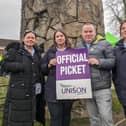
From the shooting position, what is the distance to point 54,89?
504 cm

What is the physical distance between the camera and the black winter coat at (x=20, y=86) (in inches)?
193

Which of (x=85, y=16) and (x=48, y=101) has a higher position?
(x=85, y=16)

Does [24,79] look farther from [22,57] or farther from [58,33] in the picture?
[58,33]

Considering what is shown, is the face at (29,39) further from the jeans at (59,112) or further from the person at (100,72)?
the jeans at (59,112)

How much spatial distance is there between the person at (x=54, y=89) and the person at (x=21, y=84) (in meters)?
0.16

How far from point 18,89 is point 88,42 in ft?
3.62

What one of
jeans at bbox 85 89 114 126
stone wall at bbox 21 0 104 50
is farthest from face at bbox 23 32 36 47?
stone wall at bbox 21 0 104 50

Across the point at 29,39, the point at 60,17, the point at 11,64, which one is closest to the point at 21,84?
the point at 11,64

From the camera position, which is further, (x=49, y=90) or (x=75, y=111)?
(x=75, y=111)

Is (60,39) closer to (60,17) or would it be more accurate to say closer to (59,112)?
(59,112)

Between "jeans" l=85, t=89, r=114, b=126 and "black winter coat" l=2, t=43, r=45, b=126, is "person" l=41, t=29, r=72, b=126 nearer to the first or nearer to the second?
"black winter coat" l=2, t=43, r=45, b=126

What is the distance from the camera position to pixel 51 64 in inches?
198

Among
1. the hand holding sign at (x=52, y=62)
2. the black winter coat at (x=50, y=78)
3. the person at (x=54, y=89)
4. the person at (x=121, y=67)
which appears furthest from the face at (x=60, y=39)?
the person at (x=121, y=67)

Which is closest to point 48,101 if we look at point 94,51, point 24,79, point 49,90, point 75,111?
point 49,90
